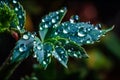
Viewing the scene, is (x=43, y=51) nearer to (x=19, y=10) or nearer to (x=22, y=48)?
(x=22, y=48)

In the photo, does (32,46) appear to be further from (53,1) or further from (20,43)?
(53,1)

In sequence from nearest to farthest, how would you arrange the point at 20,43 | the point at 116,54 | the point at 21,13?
1. the point at 20,43
2. the point at 21,13
3. the point at 116,54

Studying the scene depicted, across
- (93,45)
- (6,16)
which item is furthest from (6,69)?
(93,45)

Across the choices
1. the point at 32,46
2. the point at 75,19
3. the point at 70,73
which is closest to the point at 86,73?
the point at 70,73

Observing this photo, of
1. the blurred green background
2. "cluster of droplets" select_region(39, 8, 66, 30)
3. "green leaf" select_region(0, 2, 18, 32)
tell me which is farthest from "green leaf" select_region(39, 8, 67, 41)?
the blurred green background

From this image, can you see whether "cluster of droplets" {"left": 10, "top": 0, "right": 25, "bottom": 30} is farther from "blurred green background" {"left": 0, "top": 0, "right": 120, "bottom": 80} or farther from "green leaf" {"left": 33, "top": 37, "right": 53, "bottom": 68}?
"blurred green background" {"left": 0, "top": 0, "right": 120, "bottom": 80}

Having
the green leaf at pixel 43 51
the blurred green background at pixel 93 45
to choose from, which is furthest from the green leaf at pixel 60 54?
the blurred green background at pixel 93 45

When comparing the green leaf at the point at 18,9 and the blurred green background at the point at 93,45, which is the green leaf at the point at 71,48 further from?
the blurred green background at the point at 93,45
